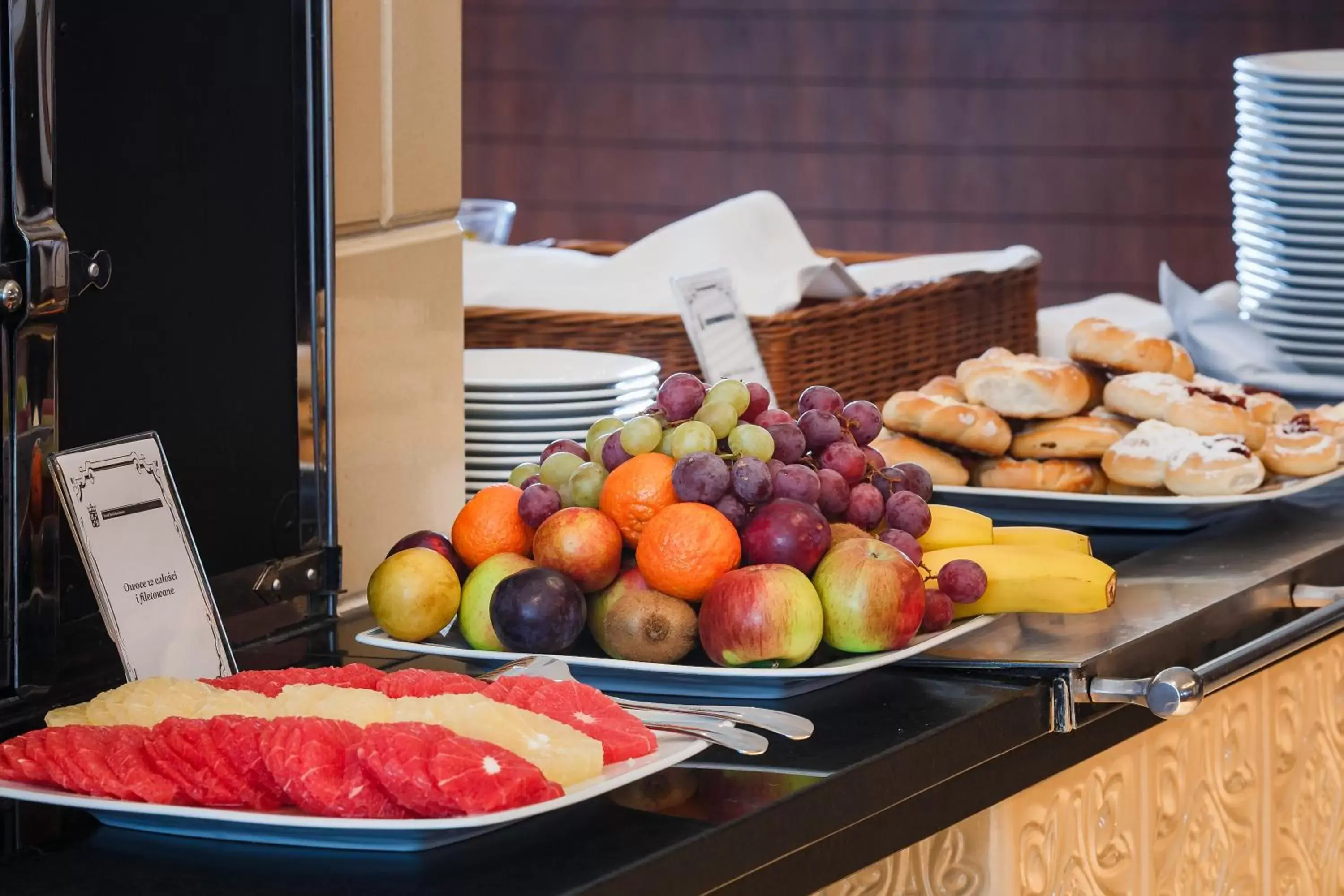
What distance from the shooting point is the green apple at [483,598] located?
41.4 inches

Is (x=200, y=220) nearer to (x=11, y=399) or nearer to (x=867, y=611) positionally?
(x=11, y=399)

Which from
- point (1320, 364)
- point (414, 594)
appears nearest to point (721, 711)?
point (414, 594)

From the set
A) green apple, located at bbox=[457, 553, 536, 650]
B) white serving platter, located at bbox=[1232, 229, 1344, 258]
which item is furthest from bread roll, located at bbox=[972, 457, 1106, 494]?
white serving platter, located at bbox=[1232, 229, 1344, 258]

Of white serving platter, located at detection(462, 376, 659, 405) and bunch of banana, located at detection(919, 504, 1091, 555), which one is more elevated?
white serving platter, located at detection(462, 376, 659, 405)

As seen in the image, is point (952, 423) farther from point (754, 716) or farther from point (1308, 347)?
point (1308, 347)

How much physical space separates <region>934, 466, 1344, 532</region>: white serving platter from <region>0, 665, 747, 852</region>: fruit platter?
0.68m

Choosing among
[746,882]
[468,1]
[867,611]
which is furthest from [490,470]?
[468,1]

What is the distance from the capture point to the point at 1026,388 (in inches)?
59.2

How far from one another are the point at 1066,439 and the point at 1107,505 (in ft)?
0.23

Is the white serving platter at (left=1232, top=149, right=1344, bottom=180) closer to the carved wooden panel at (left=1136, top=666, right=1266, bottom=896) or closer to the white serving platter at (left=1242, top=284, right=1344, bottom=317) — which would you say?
the white serving platter at (left=1242, top=284, right=1344, bottom=317)

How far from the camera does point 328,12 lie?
3.81 feet

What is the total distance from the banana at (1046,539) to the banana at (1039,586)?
80 millimetres

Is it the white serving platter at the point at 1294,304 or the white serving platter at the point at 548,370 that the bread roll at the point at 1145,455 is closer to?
the white serving platter at the point at 548,370

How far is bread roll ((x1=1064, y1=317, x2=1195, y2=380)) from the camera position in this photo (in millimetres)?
1594
